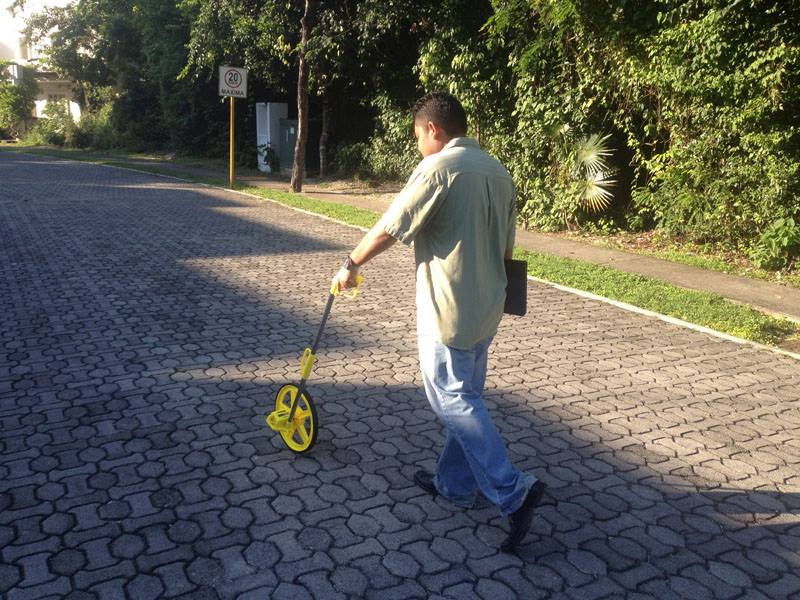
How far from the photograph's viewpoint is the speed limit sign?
20.2 meters

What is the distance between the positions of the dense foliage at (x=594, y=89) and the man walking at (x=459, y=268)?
25.5 ft

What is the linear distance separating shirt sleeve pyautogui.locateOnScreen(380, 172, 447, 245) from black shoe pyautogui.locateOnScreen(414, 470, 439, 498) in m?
1.35

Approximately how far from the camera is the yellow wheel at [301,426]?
4434 millimetres

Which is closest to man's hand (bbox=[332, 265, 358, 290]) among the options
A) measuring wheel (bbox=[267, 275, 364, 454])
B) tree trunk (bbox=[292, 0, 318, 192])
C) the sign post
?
measuring wheel (bbox=[267, 275, 364, 454])

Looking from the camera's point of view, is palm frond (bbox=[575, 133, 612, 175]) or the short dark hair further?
palm frond (bbox=[575, 133, 612, 175])

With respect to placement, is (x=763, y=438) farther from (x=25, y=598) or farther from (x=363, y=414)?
(x=25, y=598)

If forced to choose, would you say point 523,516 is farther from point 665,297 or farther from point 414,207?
point 665,297

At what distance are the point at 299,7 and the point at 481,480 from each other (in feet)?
61.3

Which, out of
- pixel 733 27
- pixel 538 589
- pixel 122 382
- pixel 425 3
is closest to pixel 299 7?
pixel 425 3

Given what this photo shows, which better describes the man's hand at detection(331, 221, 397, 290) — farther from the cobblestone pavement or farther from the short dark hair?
the cobblestone pavement

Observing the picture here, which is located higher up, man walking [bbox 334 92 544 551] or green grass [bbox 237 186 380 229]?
man walking [bbox 334 92 544 551]

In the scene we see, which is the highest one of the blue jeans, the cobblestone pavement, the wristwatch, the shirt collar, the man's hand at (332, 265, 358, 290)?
the shirt collar

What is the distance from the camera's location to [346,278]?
3748 mm

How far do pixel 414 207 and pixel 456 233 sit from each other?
22 centimetres
